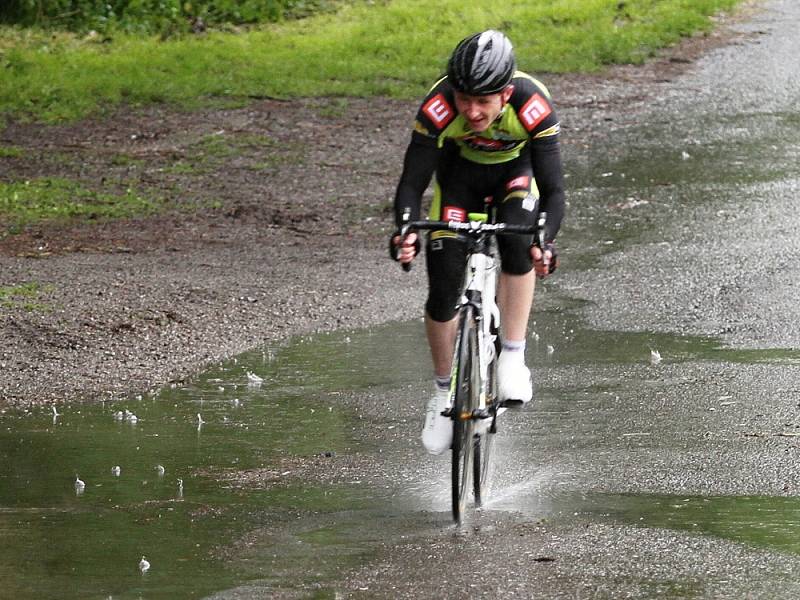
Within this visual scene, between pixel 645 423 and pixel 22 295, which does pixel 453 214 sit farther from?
pixel 22 295

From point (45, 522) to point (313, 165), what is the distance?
8.72 metres

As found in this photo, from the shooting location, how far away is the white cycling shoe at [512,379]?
614 cm

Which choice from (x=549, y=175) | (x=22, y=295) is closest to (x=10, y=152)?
(x=22, y=295)

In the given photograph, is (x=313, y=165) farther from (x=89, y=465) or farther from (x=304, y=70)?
(x=89, y=465)

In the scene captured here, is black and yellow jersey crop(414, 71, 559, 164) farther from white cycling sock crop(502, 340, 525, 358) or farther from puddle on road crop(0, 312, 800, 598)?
puddle on road crop(0, 312, 800, 598)

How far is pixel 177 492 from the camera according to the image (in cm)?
619

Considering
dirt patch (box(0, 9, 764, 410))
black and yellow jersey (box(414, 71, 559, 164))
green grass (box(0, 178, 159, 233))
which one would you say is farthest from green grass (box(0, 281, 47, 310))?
black and yellow jersey (box(414, 71, 559, 164))

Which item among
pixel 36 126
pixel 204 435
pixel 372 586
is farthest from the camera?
pixel 36 126

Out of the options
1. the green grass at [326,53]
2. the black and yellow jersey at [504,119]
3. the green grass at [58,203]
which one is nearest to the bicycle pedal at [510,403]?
the black and yellow jersey at [504,119]

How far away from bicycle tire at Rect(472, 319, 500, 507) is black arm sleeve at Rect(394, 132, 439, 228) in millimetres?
633

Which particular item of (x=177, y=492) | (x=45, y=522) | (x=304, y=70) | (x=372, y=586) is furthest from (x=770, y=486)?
(x=304, y=70)

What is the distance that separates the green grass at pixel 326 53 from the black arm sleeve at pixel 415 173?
10770 mm

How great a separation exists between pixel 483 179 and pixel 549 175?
316 millimetres

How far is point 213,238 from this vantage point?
1173 centimetres
